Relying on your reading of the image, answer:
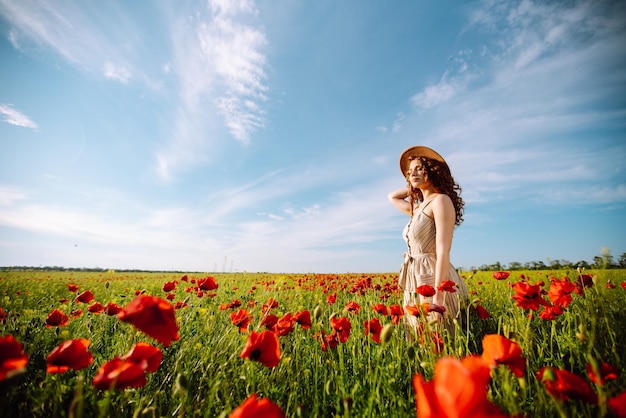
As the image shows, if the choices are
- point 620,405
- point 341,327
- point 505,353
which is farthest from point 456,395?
point 341,327

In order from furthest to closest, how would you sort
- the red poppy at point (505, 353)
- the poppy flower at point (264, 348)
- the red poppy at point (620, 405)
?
1. the poppy flower at point (264, 348)
2. the red poppy at point (505, 353)
3. the red poppy at point (620, 405)

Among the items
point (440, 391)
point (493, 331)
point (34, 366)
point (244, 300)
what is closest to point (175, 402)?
point (34, 366)

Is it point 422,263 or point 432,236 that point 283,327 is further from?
point 432,236

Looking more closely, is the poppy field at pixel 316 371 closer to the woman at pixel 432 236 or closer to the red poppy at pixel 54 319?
the red poppy at pixel 54 319

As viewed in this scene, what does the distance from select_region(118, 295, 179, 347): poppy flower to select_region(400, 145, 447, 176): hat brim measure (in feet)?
11.1

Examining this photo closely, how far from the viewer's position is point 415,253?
10.3ft

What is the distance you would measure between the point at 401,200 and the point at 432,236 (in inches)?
45.3

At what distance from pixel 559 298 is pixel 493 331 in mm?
1133

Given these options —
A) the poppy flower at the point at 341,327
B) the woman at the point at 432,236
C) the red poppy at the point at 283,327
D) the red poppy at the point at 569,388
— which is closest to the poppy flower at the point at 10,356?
the red poppy at the point at 283,327

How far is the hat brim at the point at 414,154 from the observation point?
3.55 m

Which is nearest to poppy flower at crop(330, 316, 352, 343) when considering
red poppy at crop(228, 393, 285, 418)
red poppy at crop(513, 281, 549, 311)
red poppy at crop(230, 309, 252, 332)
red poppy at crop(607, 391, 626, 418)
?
red poppy at crop(230, 309, 252, 332)

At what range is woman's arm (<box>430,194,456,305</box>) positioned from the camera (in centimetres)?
263

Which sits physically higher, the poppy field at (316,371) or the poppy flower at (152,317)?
the poppy flower at (152,317)

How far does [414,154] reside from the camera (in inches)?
152
